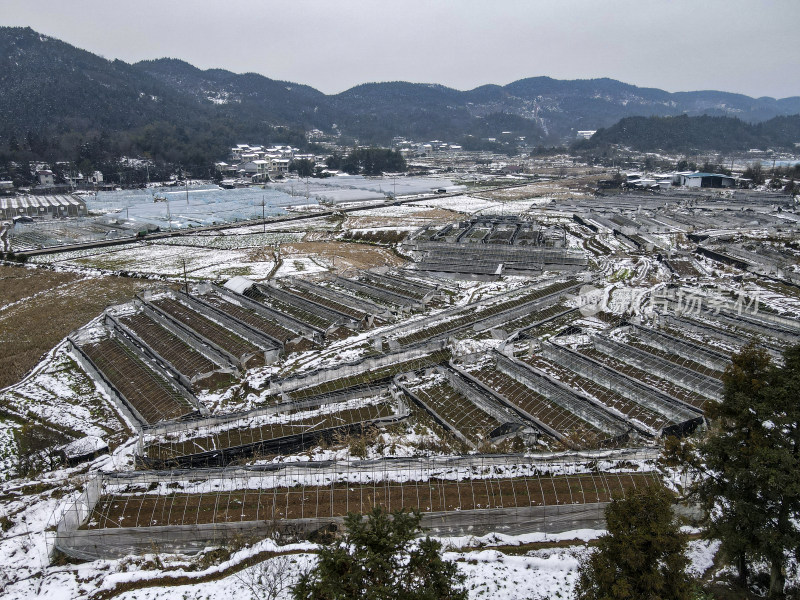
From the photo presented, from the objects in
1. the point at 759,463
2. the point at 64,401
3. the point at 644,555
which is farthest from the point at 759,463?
the point at 64,401

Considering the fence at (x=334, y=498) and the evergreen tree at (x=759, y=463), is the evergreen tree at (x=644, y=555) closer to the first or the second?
the evergreen tree at (x=759, y=463)

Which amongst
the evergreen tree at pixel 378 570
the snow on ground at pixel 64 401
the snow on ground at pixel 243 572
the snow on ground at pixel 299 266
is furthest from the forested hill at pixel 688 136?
the evergreen tree at pixel 378 570

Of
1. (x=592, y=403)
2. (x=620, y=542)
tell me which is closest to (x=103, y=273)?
(x=592, y=403)

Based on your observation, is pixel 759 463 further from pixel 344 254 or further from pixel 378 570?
pixel 344 254

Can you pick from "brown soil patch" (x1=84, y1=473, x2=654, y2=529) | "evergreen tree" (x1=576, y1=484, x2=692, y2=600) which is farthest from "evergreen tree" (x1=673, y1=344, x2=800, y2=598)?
"brown soil patch" (x1=84, y1=473, x2=654, y2=529)

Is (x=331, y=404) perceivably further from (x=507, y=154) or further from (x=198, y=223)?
(x=507, y=154)

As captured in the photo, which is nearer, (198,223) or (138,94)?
(198,223)

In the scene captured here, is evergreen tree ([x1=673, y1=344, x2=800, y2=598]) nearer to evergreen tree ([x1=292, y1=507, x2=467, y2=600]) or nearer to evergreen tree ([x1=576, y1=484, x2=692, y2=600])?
evergreen tree ([x1=576, y1=484, x2=692, y2=600])
